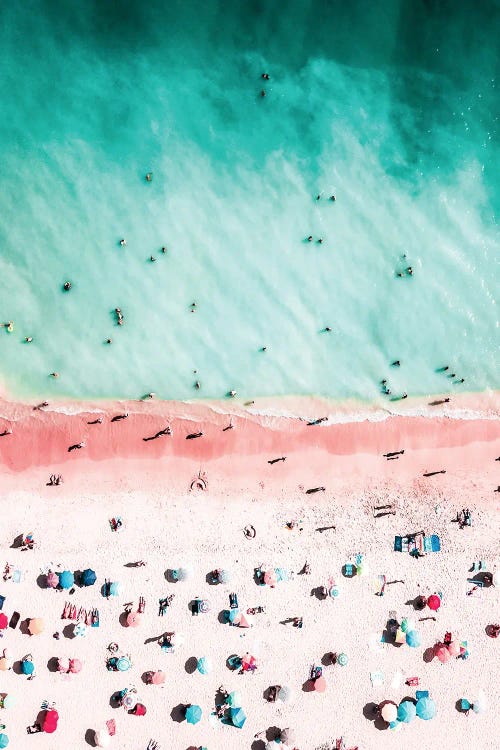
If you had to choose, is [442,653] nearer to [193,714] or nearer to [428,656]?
[428,656]

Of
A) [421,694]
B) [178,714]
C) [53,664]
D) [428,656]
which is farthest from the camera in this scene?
[428,656]

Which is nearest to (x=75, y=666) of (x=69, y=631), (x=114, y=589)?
(x=69, y=631)

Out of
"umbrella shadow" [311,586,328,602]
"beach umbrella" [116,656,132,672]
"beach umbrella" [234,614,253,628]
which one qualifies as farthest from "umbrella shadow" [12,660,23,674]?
"umbrella shadow" [311,586,328,602]

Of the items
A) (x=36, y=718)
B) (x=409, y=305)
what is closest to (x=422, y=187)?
(x=409, y=305)

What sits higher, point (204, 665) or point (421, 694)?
point (204, 665)

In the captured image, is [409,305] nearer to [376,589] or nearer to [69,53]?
[376,589]

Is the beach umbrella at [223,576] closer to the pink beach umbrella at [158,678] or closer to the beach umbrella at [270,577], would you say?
the beach umbrella at [270,577]

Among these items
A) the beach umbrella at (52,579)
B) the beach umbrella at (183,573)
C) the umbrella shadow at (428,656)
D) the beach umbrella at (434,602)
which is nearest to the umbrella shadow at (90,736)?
the beach umbrella at (52,579)

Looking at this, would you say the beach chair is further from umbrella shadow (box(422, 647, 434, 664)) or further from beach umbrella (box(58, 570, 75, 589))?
beach umbrella (box(58, 570, 75, 589))
